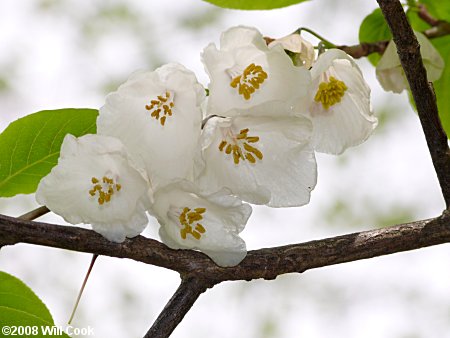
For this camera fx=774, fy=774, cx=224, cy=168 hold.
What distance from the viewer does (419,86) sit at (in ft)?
2.25

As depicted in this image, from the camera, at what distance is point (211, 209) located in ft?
2.18

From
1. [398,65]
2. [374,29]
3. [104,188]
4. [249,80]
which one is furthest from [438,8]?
[104,188]

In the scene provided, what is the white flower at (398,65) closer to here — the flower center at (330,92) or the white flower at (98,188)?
the flower center at (330,92)

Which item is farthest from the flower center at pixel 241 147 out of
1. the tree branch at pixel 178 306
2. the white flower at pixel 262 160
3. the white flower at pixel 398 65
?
the white flower at pixel 398 65

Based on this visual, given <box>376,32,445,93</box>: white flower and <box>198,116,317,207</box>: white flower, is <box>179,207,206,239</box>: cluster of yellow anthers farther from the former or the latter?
<box>376,32,445,93</box>: white flower

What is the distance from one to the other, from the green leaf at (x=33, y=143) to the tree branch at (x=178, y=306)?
0.18 metres

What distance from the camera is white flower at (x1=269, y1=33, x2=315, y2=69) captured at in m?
0.72

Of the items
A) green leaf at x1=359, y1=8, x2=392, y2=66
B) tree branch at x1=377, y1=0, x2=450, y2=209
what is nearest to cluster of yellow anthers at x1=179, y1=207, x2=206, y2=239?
tree branch at x1=377, y1=0, x2=450, y2=209

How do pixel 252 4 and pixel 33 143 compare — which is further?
pixel 252 4

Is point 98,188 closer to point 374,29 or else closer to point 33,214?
point 33,214

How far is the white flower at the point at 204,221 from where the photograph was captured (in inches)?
25.2

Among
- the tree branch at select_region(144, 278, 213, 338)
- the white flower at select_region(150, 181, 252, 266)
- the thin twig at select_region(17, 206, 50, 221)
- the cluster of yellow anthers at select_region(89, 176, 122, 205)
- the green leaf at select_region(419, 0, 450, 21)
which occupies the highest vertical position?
the thin twig at select_region(17, 206, 50, 221)

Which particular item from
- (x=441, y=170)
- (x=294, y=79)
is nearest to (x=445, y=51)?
(x=441, y=170)

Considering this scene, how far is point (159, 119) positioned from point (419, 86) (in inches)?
9.1
